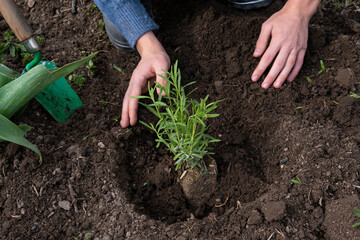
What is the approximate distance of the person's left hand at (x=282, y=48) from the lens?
223 centimetres

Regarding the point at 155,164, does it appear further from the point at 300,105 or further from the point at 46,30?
the point at 46,30

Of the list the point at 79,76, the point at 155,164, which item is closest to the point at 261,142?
the point at 155,164

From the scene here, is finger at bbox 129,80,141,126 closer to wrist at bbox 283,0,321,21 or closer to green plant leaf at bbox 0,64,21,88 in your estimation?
green plant leaf at bbox 0,64,21,88

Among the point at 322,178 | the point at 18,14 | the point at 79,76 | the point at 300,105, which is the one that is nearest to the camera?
the point at 322,178

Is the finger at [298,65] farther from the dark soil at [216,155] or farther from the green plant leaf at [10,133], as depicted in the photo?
the green plant leaf at [10,133]

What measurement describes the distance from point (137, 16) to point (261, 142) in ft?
3.50

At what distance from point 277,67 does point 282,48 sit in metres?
0.12

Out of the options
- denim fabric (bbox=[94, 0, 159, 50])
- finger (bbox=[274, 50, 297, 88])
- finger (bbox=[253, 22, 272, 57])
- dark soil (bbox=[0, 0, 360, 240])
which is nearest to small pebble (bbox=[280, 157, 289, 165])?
dark soil (bbox=[0, 0, 360, 240])

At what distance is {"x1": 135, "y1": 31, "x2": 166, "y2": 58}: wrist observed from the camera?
2.28 meters

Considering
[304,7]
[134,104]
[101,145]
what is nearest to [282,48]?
[304,7]

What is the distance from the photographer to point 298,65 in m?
2.28

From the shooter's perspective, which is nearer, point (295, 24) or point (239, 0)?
point (295, 24)

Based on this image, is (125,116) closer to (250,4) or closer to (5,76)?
(5,76)

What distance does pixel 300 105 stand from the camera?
2.20 meters
